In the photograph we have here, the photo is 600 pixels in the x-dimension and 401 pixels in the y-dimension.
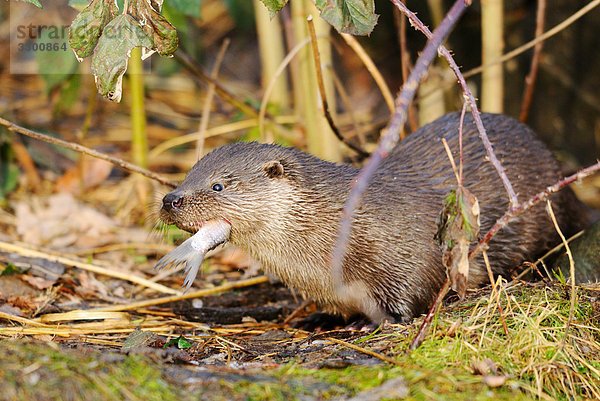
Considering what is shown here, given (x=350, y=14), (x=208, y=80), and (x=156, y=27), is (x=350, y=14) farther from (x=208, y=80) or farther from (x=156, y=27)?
(x=208, y=80)

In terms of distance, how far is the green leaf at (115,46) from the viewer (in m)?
2.23

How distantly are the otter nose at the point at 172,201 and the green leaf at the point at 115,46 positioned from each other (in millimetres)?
596

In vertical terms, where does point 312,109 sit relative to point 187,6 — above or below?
below

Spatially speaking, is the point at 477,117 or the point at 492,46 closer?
the point at 477,117

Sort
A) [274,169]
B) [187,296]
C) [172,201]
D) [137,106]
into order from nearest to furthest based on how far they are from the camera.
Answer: [172,201], [274,169], [187,296], [137,106]

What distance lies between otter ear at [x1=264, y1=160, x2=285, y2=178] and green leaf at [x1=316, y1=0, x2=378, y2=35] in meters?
0.83

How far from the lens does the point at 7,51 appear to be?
22.5 ft

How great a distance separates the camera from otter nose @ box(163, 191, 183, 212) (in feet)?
8.99

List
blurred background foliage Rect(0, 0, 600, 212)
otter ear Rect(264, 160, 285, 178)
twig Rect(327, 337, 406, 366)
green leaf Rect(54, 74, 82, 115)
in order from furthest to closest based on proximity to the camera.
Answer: green leaf Rect(54, 74, 82, 115) → blurred background foliage Rect(0, 0, 600, 212) → otter ear Rect(264, 160, 285, 178) → twig Rect(327, 337, 406, 366)

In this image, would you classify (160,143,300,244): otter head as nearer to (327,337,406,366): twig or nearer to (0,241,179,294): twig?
(327,337,406,366): twig

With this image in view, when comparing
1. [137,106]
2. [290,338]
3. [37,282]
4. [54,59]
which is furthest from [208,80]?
[290,338]

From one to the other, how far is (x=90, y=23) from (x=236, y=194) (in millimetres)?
896

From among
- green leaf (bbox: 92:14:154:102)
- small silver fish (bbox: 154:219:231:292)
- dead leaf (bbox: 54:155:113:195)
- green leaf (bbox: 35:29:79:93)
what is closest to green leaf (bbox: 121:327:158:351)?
small silver fish (bbox: 154:219:231:292)

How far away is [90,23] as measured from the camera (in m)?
2.29
